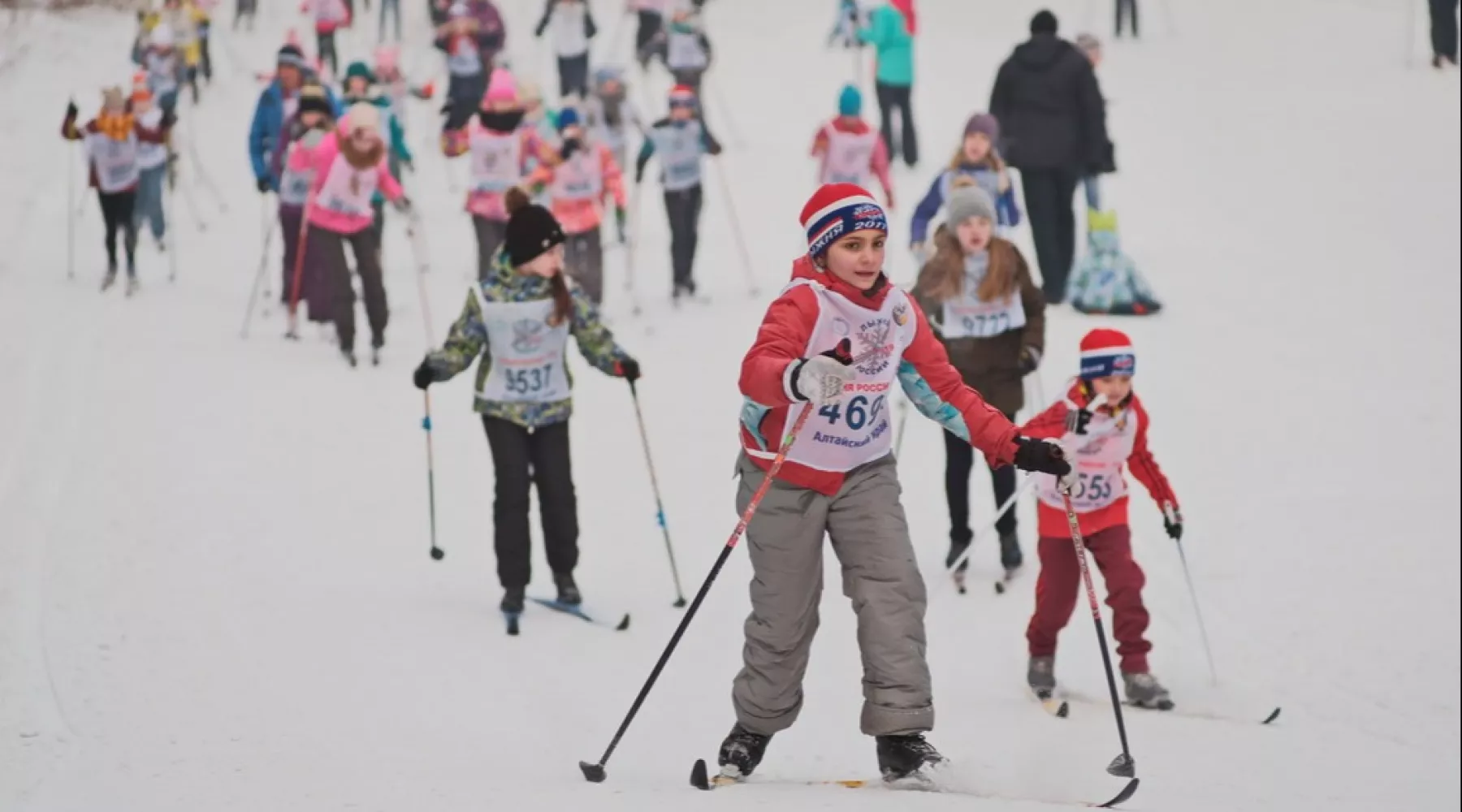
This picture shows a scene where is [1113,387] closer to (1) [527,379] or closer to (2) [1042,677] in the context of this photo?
(2) [1042,677]

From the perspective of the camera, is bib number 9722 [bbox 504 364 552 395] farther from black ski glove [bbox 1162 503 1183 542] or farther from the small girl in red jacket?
black ski glove [bbox 1162 503 1183 542]

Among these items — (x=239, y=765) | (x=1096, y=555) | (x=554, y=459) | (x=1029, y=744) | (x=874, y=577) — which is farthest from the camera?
(x=554, y=459)

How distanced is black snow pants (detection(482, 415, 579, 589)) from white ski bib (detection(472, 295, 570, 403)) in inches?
5.5

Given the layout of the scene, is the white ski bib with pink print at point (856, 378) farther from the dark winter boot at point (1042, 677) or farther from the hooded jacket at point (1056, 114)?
the hooded jacket at point (1056, 114)

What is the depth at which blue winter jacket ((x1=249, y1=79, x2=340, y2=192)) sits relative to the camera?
13461 millimetres

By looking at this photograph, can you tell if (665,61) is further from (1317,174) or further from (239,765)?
(239,765)

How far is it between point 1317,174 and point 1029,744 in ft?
40.4

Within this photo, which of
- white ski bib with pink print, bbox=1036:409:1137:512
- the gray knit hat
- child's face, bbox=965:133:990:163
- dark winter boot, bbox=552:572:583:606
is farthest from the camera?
child's face, bbox=965:133:990:163

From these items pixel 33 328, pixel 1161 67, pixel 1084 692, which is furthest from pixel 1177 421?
pixel 1161 67

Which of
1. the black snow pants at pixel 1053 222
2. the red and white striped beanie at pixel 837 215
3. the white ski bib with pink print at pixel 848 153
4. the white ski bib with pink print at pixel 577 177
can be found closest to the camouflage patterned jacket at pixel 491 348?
the red and white striped beanie at pixel 837 215

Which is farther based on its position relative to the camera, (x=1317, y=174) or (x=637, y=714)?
(x=1317, y=174)

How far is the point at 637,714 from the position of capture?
272 inches

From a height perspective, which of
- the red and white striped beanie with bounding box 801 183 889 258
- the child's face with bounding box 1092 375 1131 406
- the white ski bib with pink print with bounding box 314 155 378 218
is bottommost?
the child's face with bounding box 1092 375 1131 406

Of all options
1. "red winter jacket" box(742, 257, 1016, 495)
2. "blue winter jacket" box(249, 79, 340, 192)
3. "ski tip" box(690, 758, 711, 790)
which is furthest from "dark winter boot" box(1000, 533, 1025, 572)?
"blue winter jacket" box(249, 79, 340, 192)
